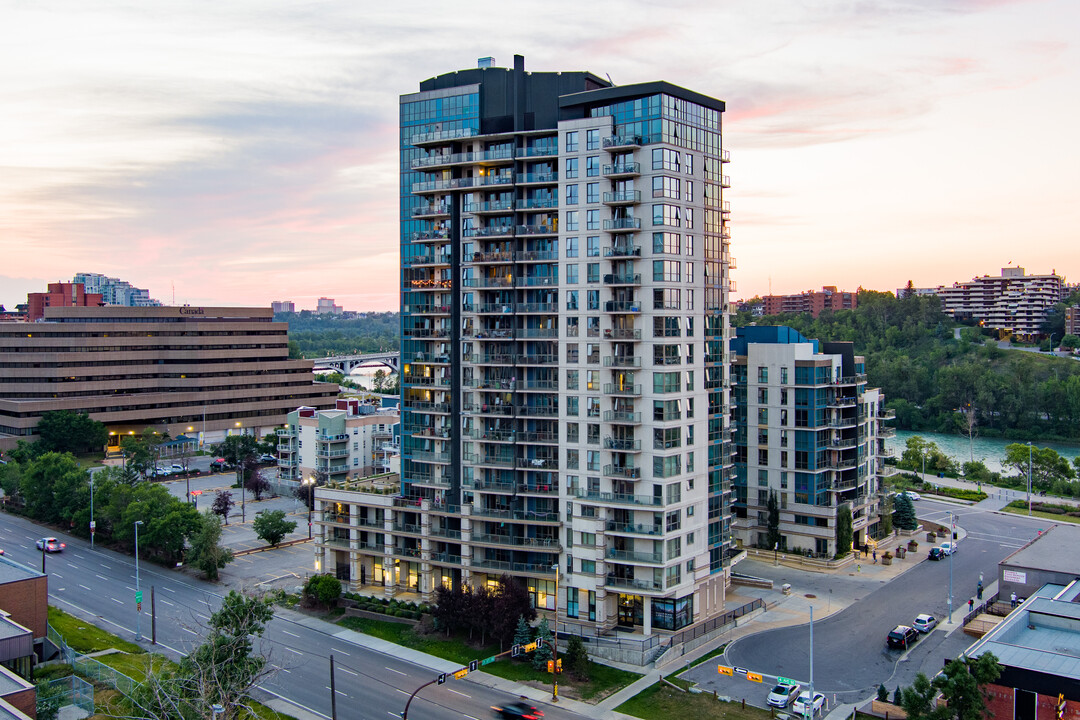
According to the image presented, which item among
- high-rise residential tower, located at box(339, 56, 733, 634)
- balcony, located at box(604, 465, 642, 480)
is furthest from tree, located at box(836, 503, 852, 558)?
balcony, located at box(604, 465, 642, 480)

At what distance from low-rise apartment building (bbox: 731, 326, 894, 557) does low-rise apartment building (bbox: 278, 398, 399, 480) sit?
166 ft

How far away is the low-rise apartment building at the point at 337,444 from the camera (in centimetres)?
12138

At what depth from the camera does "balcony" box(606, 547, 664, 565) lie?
66.3m

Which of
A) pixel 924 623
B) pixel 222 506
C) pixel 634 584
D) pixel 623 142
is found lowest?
pixel 924 623

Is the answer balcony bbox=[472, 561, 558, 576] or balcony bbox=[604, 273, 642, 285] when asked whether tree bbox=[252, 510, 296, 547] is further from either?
balcony bbox=[604, 273, 642, 285]

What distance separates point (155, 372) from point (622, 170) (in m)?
130

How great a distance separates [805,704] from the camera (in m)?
53.6

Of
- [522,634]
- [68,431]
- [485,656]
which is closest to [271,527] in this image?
[485,656]

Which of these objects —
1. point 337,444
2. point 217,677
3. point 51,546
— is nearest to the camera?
point 217,677

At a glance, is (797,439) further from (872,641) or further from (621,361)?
(621,361)

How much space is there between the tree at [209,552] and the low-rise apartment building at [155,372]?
278 feet

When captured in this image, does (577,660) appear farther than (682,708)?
Yes

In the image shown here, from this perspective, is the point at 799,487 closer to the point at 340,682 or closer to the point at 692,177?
the point at 692,177

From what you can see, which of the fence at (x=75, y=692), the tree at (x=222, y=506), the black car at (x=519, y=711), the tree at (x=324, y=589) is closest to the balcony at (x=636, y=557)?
the black car at (x=519, y=711)
